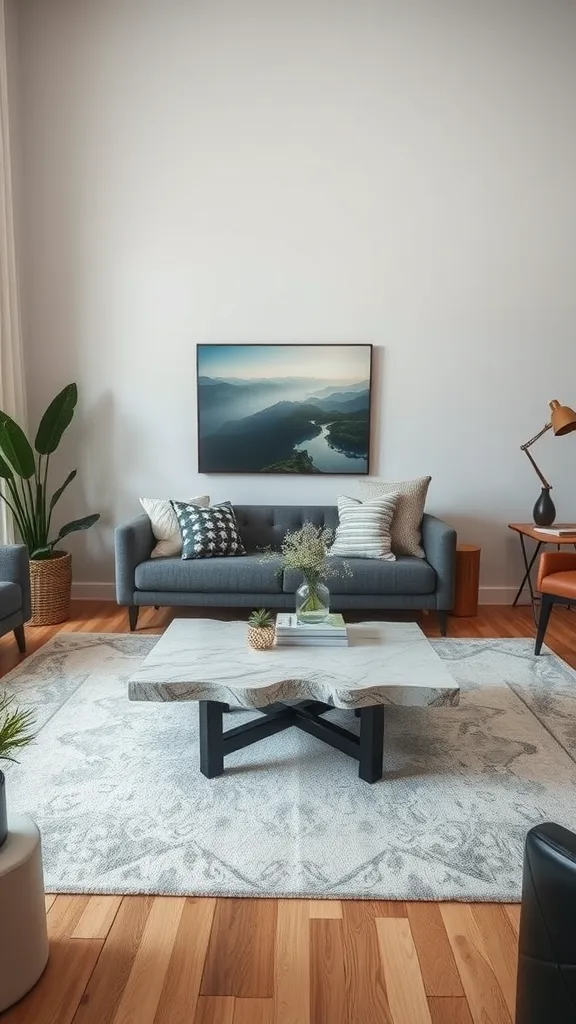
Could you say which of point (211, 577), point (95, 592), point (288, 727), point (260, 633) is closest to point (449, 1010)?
point (288, 727)

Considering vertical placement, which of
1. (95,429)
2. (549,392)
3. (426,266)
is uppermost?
(426,266)

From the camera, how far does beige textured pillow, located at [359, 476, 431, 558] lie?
184 inches

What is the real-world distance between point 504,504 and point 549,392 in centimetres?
86

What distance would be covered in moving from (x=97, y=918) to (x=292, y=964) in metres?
0.55

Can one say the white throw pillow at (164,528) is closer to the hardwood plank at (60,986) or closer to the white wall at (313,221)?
the white wall at (313,221)

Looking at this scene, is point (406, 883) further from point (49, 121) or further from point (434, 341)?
point (49, 121)

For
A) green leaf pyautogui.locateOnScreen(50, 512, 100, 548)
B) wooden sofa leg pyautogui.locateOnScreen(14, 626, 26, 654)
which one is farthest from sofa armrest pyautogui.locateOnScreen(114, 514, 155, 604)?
wooden sofa leg pyautogui.locateOnScreen(14, 626, 26, 654)

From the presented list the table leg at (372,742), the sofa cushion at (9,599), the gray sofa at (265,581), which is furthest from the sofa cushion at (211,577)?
the table leg at (372,742)

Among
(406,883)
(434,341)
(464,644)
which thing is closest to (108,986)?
(406,883)

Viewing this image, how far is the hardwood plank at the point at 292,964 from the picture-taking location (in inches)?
64.6

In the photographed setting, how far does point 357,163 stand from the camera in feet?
16.2

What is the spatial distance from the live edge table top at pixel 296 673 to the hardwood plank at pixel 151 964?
701 mm

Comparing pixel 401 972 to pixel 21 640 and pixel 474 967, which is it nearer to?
pixel 474 967

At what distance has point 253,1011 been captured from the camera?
64.5 inches
